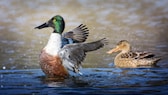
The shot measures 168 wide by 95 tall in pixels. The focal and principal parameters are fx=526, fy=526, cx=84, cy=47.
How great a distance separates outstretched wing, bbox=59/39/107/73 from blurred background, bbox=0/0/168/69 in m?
1.81

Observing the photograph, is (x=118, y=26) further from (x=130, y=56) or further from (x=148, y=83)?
(x=148, y=83)

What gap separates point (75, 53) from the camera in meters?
8.89

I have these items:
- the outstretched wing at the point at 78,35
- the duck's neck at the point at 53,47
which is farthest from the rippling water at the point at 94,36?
the outstretched wing at the point at 78,35

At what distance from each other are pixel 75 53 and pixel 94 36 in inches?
284

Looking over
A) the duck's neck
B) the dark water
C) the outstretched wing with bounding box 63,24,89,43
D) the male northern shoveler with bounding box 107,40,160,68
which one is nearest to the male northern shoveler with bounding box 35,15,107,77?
the duck's neck

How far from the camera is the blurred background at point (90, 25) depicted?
12.5 metres

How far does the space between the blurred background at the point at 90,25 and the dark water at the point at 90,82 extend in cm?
133

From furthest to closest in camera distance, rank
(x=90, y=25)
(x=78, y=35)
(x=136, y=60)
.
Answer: (x=90, y=25) → (x=136, y=60) → (x=78, y=35)

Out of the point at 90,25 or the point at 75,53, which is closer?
the point at 75,53

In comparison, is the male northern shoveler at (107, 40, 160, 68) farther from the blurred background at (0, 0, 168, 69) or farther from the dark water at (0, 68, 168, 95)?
the dark water at (0, 68, 168, 95)

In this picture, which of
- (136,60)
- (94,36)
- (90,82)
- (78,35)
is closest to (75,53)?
(90,82)

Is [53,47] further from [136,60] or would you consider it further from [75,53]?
[136,60]

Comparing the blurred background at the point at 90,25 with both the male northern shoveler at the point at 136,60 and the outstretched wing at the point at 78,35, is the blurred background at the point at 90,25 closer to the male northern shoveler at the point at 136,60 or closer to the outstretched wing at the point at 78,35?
the male northern shoveler at the point at 136,60

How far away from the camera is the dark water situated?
7.48 meters
